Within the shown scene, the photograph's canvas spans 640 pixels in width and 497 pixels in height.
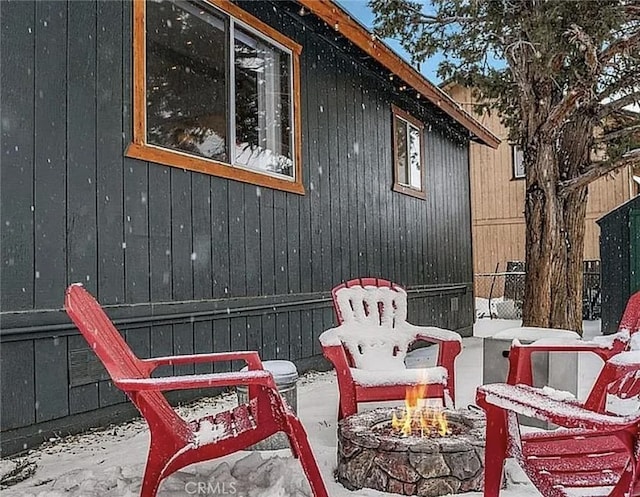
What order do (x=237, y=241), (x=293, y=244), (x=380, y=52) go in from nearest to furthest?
(x=237, y=241)
(x=293, y=244)
(x=380, y=52)

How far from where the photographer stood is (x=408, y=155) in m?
7.59

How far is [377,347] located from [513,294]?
970 centimetres

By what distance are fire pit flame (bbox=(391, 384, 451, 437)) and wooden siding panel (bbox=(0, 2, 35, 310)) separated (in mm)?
1911

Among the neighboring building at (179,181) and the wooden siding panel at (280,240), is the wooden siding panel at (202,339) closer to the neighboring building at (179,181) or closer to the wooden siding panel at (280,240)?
the neighboring building at (179,181)

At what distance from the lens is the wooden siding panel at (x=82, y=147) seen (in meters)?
3.34

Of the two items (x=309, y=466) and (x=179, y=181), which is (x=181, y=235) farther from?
(x=309, y=466)

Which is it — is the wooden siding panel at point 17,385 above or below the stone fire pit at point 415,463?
above

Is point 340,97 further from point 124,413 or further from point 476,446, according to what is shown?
point 476,446

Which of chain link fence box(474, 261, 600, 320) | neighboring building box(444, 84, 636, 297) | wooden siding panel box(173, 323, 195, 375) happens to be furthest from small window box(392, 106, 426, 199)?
neighboring building box(444, 84, 636, 297)

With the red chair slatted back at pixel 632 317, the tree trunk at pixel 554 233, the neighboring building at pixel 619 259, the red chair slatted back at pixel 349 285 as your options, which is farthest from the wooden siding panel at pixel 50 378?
the neighboring building at pixel 619 259

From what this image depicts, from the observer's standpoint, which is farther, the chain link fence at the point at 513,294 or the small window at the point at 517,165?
the small window at the point at 517,165

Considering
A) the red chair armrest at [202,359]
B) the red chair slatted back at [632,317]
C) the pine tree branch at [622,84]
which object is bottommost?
the red chair armrest at [202,359]

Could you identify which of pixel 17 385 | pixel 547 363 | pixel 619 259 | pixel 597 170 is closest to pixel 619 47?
pixel 597 170

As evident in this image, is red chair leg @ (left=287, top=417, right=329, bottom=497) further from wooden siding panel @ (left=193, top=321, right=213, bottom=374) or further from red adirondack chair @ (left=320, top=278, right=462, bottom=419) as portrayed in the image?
wooden siding panel @ (left=193, top=321, right=213, bottom=374)
